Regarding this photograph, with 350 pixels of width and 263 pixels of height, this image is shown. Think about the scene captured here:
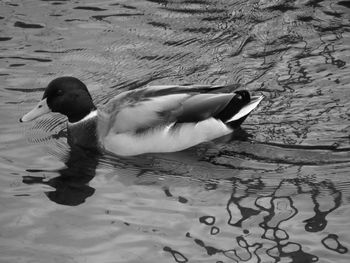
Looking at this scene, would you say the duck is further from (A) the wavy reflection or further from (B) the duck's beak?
(A) the wavy reflection

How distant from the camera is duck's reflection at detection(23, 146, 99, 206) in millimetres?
7715

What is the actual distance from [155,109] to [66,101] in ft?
3.33

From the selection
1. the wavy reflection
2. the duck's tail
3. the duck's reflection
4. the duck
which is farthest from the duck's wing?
the wavy reflection

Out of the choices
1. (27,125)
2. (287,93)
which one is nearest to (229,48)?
(287,93)

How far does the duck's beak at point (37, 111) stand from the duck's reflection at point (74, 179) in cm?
52

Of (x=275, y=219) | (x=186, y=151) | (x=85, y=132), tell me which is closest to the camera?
(x=275, y=219)

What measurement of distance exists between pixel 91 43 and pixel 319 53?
Answer: 2962 mm

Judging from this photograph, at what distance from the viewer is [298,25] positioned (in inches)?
435

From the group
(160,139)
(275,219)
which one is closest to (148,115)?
(160,139)

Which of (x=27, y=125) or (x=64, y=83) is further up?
(x=64, y=83)

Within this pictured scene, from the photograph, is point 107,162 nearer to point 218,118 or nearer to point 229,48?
point 218,118

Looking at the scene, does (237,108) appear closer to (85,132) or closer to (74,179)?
(85,132)

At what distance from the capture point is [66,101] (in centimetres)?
903

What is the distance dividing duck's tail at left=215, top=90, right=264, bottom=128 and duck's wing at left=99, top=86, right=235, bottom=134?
11cm
